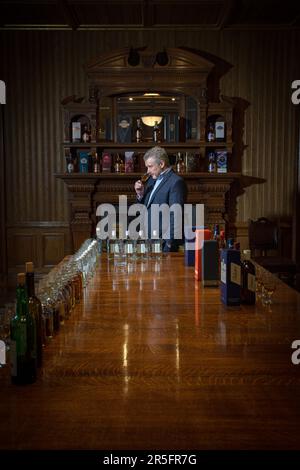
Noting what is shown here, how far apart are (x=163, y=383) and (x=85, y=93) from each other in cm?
554

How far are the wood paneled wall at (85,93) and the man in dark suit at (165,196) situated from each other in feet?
7.57

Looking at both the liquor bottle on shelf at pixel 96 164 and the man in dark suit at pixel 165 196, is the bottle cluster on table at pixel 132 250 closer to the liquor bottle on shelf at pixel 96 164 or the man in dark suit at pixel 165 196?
the man in dark suit at pixel 165 196

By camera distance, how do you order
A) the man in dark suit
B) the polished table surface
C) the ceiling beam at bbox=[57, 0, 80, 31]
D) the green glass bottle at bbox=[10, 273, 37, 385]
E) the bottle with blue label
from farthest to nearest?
1. the ceiling beam at bbox=[57, 0, 80, 31]
2. the man in dark suit
3. the bottle with blue label
4. the green glass bottle at bbox=[10, 273, 37, 385]
5. the polished table surface

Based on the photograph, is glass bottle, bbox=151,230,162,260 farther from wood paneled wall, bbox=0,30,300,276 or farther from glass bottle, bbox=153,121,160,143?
wood paneled wall, bbox=0,30,300,276

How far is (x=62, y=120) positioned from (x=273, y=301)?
15.7 ft

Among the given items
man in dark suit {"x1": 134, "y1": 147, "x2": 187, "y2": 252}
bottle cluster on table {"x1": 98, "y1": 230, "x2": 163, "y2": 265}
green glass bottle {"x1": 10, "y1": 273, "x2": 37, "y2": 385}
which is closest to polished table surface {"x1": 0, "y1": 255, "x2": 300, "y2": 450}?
green glass bottle {"x1": 10, "y1": 273, "x2": 37, "y2": 385}

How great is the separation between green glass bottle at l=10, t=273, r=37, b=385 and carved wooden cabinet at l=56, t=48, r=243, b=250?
4708 mm

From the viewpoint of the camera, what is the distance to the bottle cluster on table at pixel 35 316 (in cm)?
130

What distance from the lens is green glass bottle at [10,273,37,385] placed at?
128cm

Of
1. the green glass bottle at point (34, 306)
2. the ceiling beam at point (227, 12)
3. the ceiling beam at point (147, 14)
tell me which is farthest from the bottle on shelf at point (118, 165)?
the green glass bottle at point (34, 306)

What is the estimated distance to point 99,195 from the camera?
6309 millimetres

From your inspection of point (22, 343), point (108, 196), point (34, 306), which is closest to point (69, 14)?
point (108, 196)

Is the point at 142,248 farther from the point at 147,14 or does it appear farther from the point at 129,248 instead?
the point at 147,14
